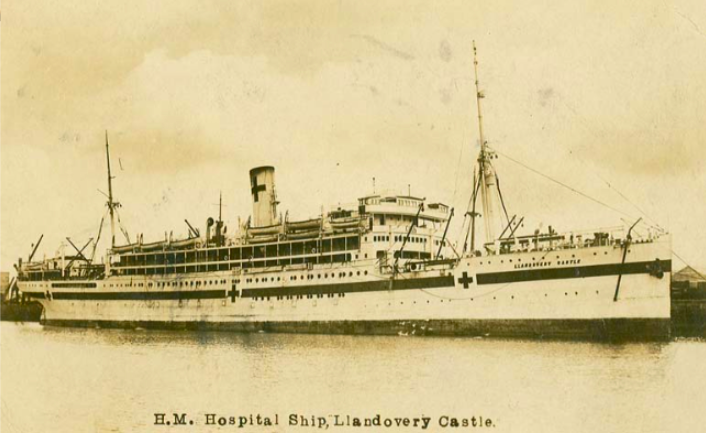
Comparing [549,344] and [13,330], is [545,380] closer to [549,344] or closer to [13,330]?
[549,344]

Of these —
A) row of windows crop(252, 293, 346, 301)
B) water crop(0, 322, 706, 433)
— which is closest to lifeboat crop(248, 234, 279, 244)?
row of windows crop(252, 293, 346, 301)

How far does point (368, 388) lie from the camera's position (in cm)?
1118

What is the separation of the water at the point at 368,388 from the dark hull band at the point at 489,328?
4.05 ft

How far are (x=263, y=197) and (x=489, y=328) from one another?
24.2 ft

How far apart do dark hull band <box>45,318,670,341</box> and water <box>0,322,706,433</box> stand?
48.6 inches

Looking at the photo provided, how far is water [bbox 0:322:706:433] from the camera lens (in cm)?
1027

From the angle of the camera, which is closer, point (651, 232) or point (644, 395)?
point (644, 395)

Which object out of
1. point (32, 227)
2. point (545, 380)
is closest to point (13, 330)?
point (32, 227)

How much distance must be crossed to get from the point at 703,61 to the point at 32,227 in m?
12.0

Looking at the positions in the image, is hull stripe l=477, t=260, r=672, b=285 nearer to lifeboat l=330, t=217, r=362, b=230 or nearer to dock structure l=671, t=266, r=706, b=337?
dock structure l=671, t=266, r=706, b=337

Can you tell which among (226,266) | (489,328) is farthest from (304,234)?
(489,328)

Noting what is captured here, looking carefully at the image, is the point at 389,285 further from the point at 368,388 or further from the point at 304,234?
the point at 368,388

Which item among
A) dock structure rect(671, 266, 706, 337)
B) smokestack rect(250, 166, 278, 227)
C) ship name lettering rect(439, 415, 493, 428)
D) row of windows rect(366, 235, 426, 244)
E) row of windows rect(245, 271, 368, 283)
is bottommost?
ship name lettering rect(439, 415, 493, 428)

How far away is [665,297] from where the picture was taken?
15.6 metres
